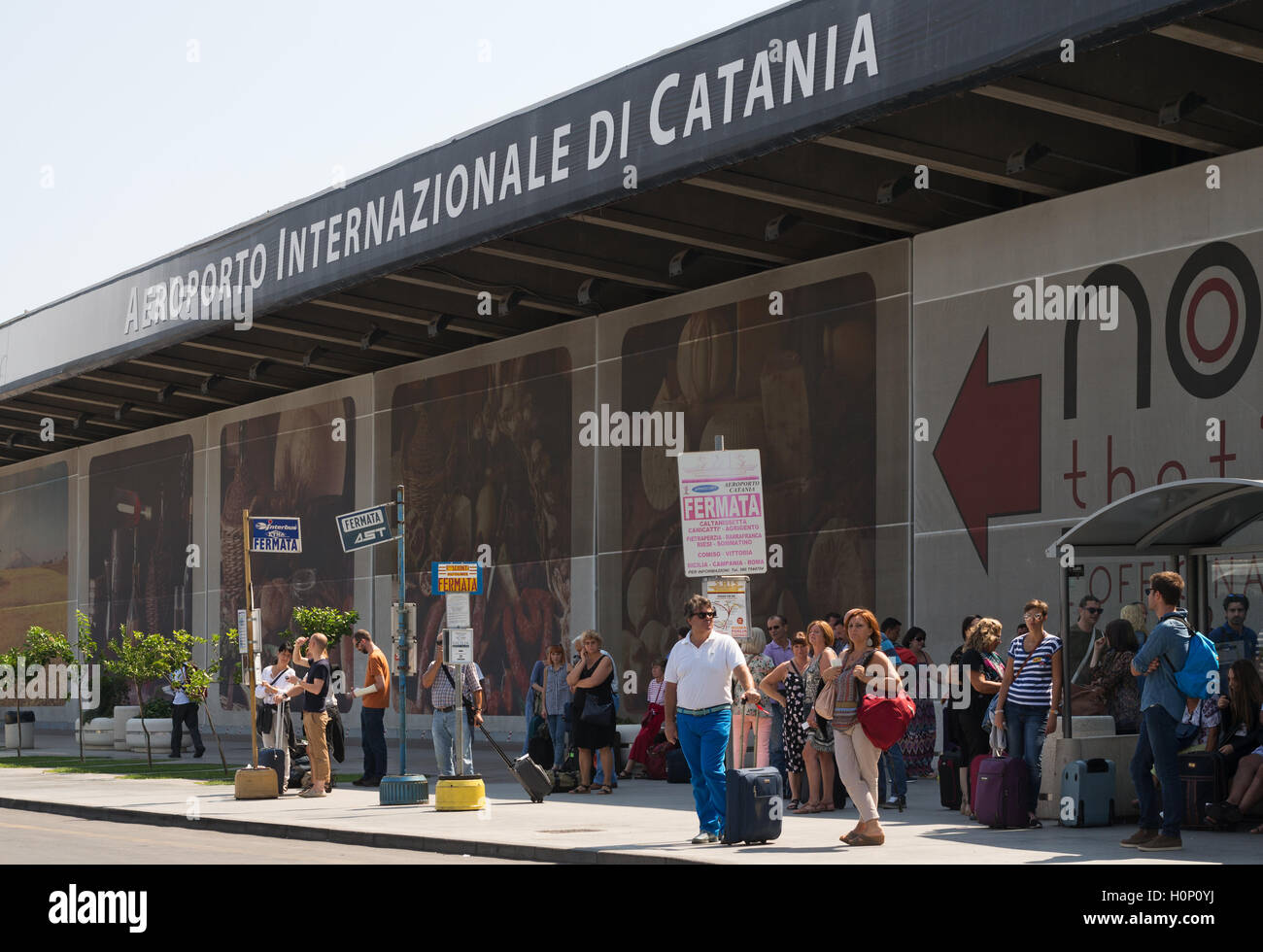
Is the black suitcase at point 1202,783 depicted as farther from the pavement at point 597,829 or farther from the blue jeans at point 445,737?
the blue jeans at point 445,737

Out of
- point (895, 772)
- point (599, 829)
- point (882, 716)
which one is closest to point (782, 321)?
point (895, 772)

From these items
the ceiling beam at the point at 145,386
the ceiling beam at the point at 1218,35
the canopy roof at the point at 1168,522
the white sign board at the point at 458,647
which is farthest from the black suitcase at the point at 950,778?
the ceiling beam at the point at 145,386

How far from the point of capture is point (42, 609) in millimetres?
50406

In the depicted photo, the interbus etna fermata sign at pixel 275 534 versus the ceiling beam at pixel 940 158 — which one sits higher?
the ceiling beam at pixel 940 158

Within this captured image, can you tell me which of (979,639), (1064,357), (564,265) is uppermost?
(564,265)

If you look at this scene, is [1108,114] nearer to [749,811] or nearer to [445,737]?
[749,811]

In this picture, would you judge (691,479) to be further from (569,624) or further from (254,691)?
(569,624)

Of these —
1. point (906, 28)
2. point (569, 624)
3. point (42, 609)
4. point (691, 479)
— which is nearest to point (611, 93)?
point (906, 28)

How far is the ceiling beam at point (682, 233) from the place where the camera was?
24.4 meters

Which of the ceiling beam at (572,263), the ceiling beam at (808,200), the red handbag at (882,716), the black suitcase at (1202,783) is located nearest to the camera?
the red handbag at (882,716)

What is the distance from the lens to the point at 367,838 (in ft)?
49.9

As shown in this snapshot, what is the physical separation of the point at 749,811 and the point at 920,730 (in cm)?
654

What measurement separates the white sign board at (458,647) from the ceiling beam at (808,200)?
7.27 m

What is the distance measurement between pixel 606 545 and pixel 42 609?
26860 mm
